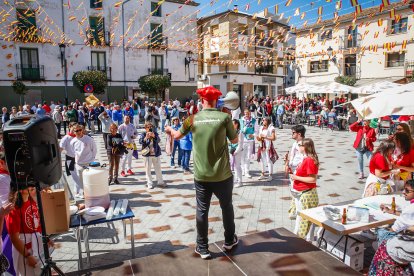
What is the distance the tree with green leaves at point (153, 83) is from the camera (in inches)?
1080

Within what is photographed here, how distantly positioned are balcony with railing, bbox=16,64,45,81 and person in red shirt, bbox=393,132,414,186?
87.6ft

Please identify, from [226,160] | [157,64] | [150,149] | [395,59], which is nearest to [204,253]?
[226,160]

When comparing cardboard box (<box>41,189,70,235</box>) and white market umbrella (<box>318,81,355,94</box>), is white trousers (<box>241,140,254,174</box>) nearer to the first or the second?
cardboard box (<box>41,189,70,235</box>)

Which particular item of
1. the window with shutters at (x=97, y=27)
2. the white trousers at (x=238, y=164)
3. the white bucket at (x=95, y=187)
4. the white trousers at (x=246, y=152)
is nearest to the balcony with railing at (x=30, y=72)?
the window with shutters at (x=97, y=27)

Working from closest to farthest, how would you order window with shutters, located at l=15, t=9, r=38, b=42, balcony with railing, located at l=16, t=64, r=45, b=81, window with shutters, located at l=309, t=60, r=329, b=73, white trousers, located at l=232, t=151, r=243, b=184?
white trousers, located at l=232, t=151, r=243, b=184, window with shutters, located at l=15, t=9, r=38, b=42, balcony with railing, located at l=16, t=64, r=45, b=81, window with shutters, located at l=309, t=60, r=329, b=73

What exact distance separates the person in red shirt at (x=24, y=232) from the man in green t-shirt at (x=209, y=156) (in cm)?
168

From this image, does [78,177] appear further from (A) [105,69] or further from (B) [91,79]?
(A) [105,69]

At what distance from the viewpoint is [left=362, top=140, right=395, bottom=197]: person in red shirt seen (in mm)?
5105

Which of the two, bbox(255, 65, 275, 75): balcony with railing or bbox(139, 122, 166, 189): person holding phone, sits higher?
bbox(255, 65, 275, 75): balcony with railing

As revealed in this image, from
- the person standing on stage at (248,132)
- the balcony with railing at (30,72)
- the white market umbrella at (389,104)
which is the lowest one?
the person standing on stage at (248,132)

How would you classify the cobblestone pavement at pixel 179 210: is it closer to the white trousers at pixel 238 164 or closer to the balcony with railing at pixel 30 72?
the white trousers at pixel 238 164

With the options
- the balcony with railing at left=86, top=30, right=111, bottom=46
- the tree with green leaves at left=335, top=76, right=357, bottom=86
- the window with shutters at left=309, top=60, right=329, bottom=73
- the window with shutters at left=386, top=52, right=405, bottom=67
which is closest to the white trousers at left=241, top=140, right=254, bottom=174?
the balcony with railing at left=86, top=30, right=111, bottom=46

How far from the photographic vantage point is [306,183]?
14.8 feet

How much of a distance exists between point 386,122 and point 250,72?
67.2ft
